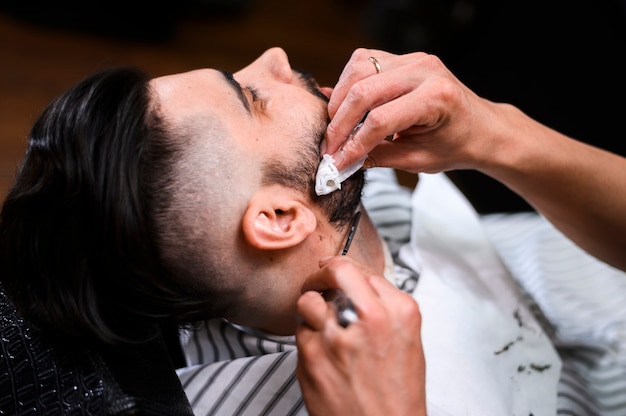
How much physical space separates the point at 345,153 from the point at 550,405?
664 millimetres

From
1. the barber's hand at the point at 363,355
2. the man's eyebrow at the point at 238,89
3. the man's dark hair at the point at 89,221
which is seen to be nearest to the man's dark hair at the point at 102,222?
the man's dark hair at the point at 89,221

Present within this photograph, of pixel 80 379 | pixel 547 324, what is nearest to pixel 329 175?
pixel 80 379

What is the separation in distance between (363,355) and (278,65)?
609 mm

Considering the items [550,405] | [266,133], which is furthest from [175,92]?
[550,405]

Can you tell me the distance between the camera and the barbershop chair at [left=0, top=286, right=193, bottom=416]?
889mm

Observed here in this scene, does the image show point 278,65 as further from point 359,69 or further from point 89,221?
point 89,221

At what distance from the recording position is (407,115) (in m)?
1.03

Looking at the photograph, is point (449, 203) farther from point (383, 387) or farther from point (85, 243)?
point (85, 243)

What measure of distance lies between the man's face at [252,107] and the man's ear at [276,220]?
62 millimetres

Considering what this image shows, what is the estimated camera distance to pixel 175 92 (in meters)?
1.08

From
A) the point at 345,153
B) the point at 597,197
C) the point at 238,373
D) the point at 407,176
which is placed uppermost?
the point at 345,153

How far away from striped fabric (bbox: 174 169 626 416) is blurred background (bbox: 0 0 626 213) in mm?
443

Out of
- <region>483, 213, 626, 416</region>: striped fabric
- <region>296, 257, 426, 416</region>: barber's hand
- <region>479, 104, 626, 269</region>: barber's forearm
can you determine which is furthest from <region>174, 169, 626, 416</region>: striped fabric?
<region>296, 257, 426, 416</region>: barber's hand

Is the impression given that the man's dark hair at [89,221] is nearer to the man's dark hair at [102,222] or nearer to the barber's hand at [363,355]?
the man's dark hair at [102,222]
